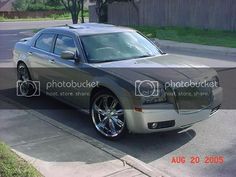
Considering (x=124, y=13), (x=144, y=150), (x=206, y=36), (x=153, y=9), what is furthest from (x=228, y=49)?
(x=124, y=13)

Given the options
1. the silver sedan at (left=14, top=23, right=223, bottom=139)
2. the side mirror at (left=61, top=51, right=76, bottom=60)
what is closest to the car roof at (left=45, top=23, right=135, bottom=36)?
the silver sedan at (left=14, top=23, right=223, bottom=139)

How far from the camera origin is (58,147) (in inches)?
207

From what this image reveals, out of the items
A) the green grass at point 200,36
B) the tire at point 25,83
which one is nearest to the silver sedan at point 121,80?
the tire at point 25,83

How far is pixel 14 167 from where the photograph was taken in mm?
4312

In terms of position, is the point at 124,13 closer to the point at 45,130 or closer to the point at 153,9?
the point at 153,9

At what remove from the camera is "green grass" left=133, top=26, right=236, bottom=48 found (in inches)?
661

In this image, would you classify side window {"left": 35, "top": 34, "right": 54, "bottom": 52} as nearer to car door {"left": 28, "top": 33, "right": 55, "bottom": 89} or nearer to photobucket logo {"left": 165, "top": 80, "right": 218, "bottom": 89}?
car door {"left": 28, "top": 33, "right": 55, "bottom": 89}

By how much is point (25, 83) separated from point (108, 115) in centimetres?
301

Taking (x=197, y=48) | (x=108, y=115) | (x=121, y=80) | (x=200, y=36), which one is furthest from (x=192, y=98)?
(x=200, y=36)

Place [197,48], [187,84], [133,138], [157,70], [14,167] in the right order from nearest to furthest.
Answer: [14,167], [187,84], [157,70], [133,138], [197,48]

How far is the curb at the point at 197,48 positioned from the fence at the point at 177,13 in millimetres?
5049

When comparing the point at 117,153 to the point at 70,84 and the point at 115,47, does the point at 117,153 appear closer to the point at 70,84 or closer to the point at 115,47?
the point at 70,84

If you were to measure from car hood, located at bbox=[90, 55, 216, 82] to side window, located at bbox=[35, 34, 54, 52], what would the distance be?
1571 mm

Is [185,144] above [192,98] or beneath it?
beneath
